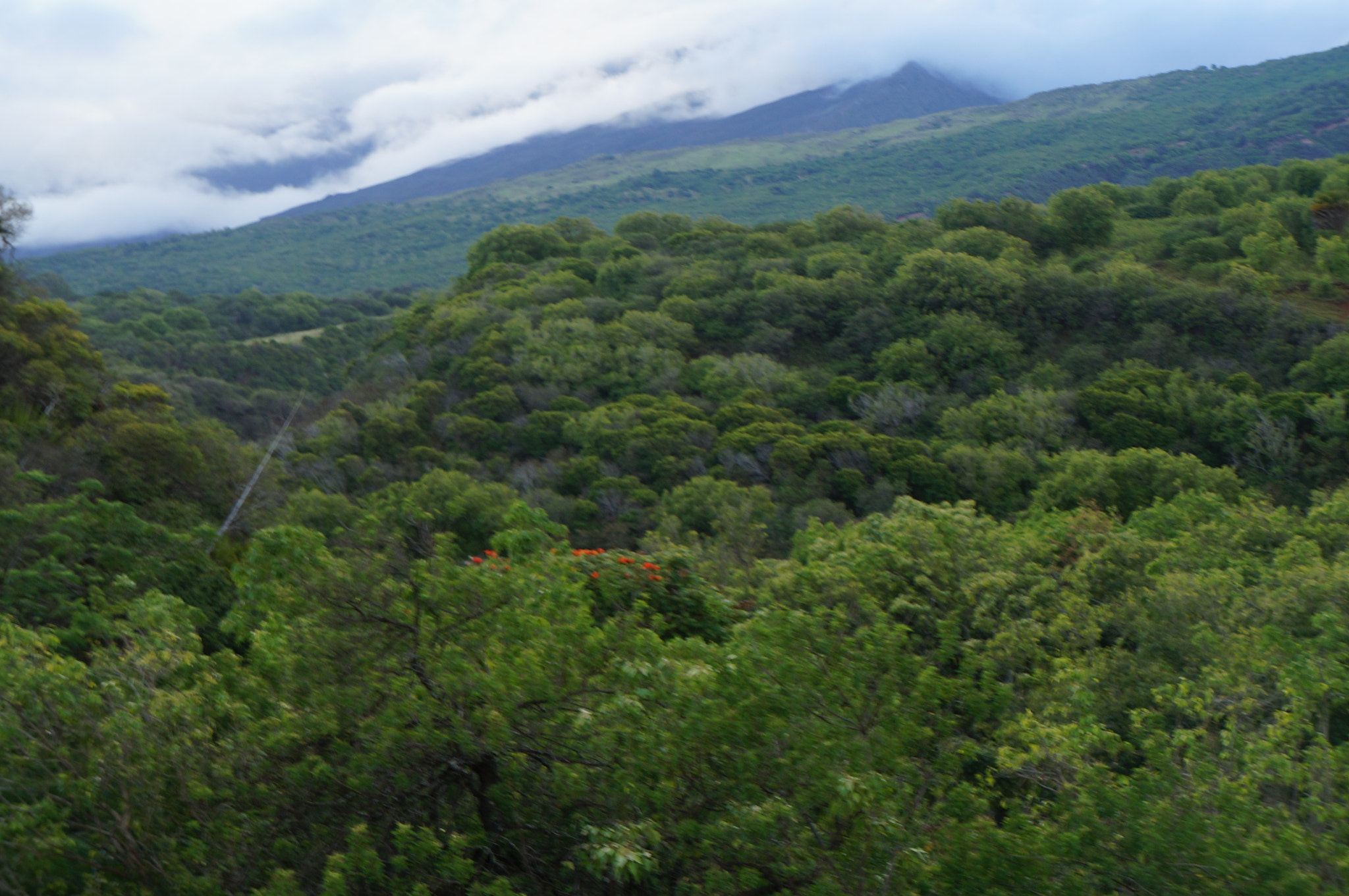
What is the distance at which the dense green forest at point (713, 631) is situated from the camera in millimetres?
5910

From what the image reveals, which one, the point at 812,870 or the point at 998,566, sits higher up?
the point at 812,870

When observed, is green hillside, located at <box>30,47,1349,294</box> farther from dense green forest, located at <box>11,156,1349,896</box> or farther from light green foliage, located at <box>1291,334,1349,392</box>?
dense green forest, located at <box>11,156,1349,896</box>

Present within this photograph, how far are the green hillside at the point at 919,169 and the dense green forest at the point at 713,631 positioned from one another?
4061 inches

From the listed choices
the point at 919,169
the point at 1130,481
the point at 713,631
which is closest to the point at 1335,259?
the point at 1130,481

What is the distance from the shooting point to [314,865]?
594cm

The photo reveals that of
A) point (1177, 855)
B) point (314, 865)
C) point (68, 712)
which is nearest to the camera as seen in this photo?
point (1177, 855)

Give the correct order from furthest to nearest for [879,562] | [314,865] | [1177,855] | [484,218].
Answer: [484,218]
[879,562]
[314,865]
[1177,855]

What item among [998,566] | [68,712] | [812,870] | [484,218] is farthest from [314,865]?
[484,218]

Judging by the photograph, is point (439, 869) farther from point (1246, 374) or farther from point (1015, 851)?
point (1246, 374)

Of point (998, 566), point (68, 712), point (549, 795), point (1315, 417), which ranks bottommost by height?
point (1315, 417)

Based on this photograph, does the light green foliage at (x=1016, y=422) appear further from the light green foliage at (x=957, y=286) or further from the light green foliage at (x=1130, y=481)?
the light green foliage at (x=957, y=286)

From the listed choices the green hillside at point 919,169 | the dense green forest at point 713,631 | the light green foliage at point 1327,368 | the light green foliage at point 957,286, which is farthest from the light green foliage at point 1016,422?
the green hillside at point 919,169

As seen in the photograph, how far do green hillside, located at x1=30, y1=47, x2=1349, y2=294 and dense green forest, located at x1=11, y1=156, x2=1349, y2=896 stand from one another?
10314 centimetres

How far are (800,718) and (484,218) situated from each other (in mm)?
194612
